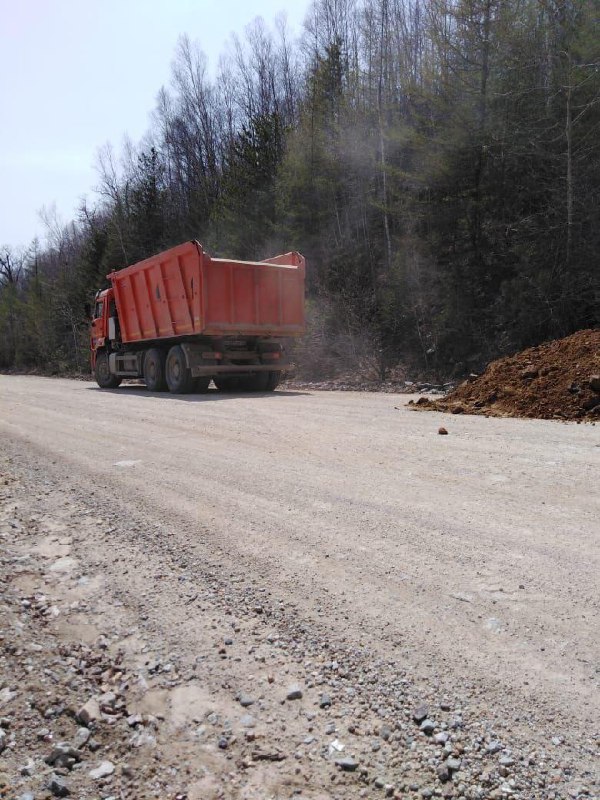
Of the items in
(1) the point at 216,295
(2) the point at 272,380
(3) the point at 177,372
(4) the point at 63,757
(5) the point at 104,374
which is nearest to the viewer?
(4) the point at 63,757

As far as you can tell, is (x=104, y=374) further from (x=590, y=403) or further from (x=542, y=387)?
(x=590, y=403)

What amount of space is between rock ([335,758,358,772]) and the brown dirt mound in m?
6.91

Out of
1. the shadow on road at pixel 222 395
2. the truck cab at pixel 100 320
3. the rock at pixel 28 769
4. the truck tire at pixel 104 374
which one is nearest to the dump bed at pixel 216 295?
the shadow on road at pixel 222 395

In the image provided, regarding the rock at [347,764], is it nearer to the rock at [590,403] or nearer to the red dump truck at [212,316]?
the rock at [590,403]

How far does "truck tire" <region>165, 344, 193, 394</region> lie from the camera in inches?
560

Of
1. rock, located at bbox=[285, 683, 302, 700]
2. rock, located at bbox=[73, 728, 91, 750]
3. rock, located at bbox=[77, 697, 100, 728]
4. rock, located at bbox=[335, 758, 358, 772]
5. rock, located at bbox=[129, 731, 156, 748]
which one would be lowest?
rock, located at bbox=[73, 728, 91, 750]

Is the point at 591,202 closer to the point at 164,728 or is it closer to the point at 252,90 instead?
the point at 164,728

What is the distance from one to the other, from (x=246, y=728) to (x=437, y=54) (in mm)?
21090

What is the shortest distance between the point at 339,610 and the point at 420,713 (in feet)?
2.42

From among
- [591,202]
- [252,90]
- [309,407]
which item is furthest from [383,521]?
[252,90]

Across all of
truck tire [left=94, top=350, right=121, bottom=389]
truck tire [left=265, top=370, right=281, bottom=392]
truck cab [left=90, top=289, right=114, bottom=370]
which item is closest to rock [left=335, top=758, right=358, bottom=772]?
truck tire [left=265, top=370, right=281, bottom=392]

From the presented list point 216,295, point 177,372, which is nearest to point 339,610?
point 216,295

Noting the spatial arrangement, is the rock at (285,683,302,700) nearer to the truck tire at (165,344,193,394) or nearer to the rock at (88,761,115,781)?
the rock at (88,761,115,781)

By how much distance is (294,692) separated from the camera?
6.90 ft
